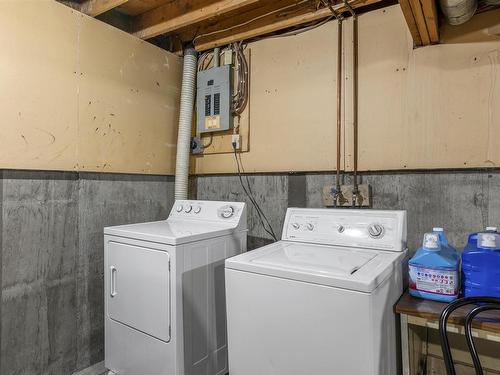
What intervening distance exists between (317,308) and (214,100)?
1822mm

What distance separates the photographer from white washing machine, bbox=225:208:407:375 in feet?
3.67

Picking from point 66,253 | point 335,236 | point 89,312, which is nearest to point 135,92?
point 66,253

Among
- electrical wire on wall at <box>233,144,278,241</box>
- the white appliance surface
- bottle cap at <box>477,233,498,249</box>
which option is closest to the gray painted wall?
the white appliance surface

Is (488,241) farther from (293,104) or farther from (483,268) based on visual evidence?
(293,104)

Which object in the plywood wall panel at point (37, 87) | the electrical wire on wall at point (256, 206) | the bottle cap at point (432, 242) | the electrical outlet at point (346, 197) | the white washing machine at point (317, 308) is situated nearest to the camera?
the white washing machine at point (317, 308)

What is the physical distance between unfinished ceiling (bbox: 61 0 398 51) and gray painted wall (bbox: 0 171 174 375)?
46.2 inches

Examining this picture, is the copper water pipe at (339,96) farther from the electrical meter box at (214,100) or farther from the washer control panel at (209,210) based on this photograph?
the electrical meter box at (214,100)

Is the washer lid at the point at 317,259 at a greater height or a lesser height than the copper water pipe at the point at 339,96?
lesser

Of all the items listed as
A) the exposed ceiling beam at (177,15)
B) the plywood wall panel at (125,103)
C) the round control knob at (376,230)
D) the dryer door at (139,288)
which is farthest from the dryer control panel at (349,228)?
the exposed ceiling beam at (177,15)

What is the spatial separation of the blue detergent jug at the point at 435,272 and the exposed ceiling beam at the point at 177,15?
1691 millimetres

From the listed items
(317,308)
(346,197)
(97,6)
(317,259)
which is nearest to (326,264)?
(317,259)

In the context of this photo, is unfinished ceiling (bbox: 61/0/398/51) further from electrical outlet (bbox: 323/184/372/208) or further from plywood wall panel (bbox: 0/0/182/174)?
electrical outlet (bbox: 323/184/372/208)

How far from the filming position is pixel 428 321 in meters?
1.21

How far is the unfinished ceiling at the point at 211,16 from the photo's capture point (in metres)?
2.05
